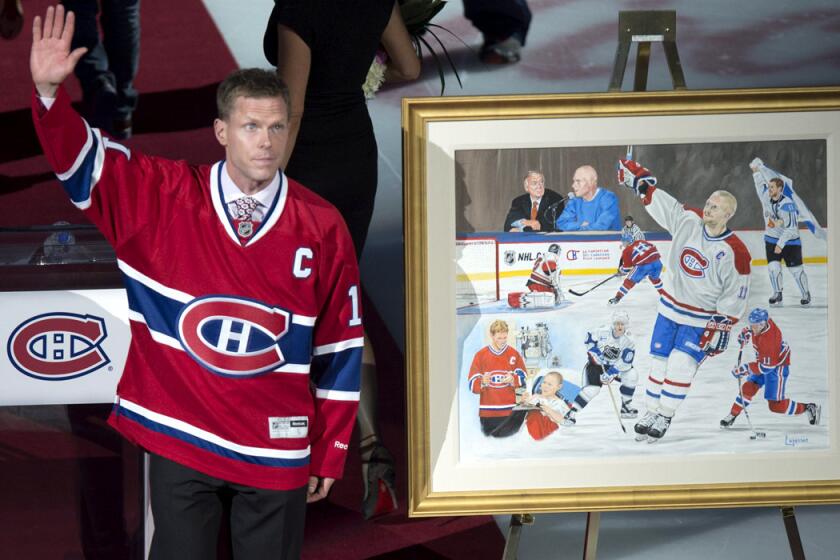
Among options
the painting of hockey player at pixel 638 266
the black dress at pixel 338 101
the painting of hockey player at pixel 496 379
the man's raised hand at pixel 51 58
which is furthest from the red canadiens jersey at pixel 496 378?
the man's raised hand at pixel 51 58

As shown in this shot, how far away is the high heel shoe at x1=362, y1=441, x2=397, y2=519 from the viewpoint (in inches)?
130

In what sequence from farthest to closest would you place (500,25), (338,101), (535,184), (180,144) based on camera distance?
(500,25)
(180,144)
(338,101)
(535,184)

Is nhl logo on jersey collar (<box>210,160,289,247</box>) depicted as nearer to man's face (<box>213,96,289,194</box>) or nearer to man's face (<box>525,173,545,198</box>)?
man's face (<box>213,96,289,194</box>)

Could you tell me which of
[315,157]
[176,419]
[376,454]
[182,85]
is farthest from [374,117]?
[176,419]

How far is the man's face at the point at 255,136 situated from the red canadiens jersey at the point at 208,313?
2.2 inches

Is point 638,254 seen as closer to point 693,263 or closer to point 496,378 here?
point 693,263

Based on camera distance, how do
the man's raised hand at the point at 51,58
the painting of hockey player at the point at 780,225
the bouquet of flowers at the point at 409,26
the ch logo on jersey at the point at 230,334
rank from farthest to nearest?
the bouquet of flowers at the point at 409,26 → the painting of hockey player at the point at 780,225 → the ch logo on jersey at the point at 230,334 → the man's raised hand at the point at 51,58

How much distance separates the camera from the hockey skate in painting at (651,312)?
3.07 metres

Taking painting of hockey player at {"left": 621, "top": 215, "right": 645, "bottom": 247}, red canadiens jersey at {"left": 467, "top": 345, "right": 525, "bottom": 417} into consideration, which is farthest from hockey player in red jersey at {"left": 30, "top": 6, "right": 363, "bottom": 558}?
painting of hockey player at {"left": 621, "top": 215, "right": 645, "bottom": 247}

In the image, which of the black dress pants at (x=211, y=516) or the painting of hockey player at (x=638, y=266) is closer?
the black dress pants at (x=211, y=516)

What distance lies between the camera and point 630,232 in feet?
10.1

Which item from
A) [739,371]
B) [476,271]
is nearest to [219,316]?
[476,271]

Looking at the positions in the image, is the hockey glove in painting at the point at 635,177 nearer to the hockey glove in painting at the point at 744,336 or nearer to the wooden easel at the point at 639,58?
the wooden easel at the point at 639,58

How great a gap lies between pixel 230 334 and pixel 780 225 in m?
1.44
